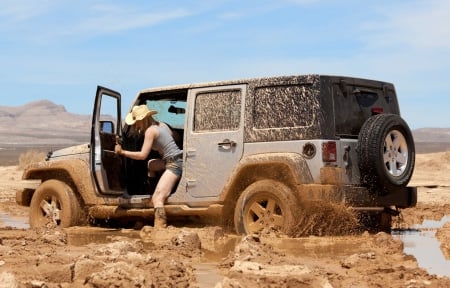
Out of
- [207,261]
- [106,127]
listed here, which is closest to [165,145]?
[106,127]

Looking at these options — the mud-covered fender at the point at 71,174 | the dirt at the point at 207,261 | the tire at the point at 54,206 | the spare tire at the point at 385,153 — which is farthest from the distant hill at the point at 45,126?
the dirt at the point at 207,261

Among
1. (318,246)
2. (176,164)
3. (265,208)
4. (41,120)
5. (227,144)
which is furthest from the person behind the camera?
(41,120)

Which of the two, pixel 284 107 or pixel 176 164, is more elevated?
pixel 284 107

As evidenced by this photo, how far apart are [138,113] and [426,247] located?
3.73 m

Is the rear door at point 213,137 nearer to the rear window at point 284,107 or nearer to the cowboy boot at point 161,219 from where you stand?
the rear window at point 284,107

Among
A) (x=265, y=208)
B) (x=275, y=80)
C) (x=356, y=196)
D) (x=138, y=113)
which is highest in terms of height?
(x=275, y=80)

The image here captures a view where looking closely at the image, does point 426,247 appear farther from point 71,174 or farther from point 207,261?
point 71,174

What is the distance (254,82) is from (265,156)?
89 centimetres

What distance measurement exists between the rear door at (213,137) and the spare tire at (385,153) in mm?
1373

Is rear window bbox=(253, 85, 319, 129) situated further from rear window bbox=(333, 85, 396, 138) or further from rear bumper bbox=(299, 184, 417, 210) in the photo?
rear bumper bbox=(299, 184, 417, 210)

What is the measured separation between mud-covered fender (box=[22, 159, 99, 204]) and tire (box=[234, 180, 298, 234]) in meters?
2.19

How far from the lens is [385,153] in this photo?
902 cm

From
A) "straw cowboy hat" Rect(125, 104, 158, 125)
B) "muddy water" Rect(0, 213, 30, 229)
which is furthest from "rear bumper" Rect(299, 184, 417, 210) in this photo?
"muddy water" Rect(0, 213, 30, 229)

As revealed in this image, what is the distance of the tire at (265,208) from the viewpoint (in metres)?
8.71
